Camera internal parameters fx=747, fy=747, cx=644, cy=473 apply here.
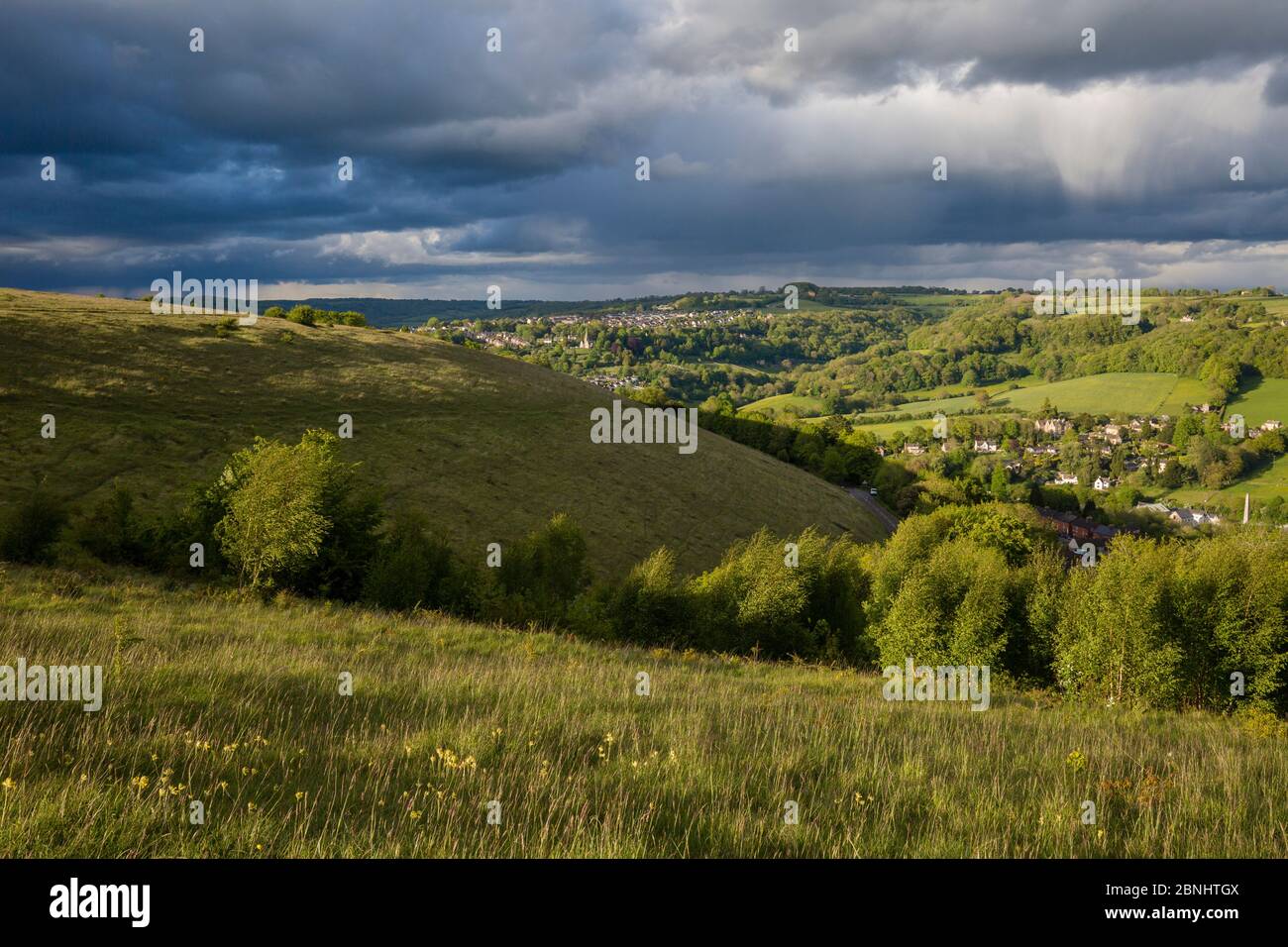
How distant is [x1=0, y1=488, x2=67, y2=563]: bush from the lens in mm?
33688

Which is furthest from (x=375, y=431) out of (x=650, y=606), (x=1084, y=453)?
(x=1084, y=453)

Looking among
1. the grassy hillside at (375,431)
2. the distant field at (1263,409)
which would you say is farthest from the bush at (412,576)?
the distant field at (1263,409)

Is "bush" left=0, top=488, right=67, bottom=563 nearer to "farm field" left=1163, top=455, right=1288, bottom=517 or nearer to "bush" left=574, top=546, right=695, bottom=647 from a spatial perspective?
"bush" left=574, top=546, right=695, bottom=647

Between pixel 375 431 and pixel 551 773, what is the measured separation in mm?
66680

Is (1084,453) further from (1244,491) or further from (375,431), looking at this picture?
(375,431)

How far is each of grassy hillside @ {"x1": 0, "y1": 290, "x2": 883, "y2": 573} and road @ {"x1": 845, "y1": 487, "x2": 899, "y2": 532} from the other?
8.02 metres

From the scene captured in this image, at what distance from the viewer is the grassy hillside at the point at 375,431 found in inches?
2162

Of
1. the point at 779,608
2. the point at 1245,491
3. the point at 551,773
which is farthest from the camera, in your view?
the point at 1245,491

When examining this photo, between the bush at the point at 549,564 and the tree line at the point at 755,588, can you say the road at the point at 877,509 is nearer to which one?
the tree line at the point at 755,588

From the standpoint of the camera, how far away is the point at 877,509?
106 metres

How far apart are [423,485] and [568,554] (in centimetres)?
2082

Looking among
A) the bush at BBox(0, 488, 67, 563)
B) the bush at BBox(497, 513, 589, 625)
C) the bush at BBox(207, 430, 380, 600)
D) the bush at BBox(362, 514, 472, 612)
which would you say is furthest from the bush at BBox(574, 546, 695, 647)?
the bush at BBox(0, 488, 67, 563)

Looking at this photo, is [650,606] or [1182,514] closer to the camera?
[650,606]

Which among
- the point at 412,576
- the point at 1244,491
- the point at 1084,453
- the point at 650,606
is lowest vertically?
the point at 1244,491
